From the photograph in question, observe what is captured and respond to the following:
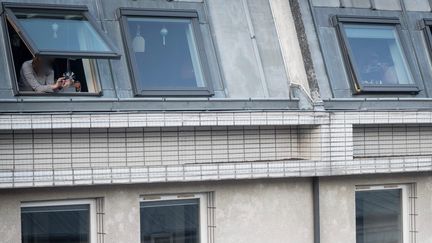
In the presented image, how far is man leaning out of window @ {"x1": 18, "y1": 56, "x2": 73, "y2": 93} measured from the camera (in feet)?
40.6

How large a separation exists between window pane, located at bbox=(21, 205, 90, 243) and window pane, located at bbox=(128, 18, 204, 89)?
1.99 m

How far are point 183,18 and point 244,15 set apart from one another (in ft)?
3.30

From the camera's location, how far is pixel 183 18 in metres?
13.8

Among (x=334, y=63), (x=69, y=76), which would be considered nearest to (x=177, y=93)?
(x=69, y=76)

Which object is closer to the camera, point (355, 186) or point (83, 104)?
point (83, 104)

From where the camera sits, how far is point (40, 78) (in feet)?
41.1

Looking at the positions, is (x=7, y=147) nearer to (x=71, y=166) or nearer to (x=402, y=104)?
(x=71, y=166)

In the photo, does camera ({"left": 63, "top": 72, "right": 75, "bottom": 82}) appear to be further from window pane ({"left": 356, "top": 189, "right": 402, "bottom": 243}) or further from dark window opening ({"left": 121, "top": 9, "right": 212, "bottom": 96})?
window pane ({"left": 356, "top": 189, "right": 402, "bottom": 243})

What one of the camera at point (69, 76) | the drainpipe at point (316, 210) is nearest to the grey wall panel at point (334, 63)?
the drainpipe at point (316, 210)

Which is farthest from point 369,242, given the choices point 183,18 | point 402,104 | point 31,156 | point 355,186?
point 31,156

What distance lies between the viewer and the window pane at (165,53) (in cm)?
1327

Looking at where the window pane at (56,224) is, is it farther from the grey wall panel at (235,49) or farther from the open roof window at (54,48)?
the grey wall panel at (235,49)

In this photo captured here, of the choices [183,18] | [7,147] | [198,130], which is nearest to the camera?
[7,147]

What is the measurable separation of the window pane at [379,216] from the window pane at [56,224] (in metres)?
4.12
